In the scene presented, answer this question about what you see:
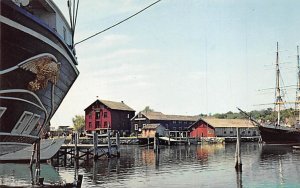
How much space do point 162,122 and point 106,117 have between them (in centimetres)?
1492

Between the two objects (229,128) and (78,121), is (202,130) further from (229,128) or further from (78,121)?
(78,121)

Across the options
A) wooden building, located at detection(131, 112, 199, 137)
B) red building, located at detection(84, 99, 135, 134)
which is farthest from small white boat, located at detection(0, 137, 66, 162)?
wooden building, located at detection(131, 112, 199, 137)

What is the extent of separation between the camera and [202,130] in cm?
9862

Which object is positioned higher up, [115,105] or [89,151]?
[115,105]

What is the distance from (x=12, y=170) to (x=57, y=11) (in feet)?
60.9

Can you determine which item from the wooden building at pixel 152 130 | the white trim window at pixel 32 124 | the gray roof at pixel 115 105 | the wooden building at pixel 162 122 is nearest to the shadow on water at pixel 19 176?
the white trim window at pixel 32 124

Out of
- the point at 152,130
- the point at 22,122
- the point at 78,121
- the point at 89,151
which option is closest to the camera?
the point at 22,122

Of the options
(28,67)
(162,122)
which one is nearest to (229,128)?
(162,122)

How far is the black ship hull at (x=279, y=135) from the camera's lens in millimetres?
81625

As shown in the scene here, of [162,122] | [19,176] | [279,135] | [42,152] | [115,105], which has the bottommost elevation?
[279,135]

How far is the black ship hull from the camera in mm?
81625

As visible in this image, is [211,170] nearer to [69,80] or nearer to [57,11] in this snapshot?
[69,80]

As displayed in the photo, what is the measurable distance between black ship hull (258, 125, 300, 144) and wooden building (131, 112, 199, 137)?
20.4 meters

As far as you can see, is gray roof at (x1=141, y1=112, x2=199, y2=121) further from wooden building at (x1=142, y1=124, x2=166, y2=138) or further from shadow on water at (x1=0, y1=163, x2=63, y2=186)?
shadow on water at (x1=0, y1=163, x2=63, y2=186)
